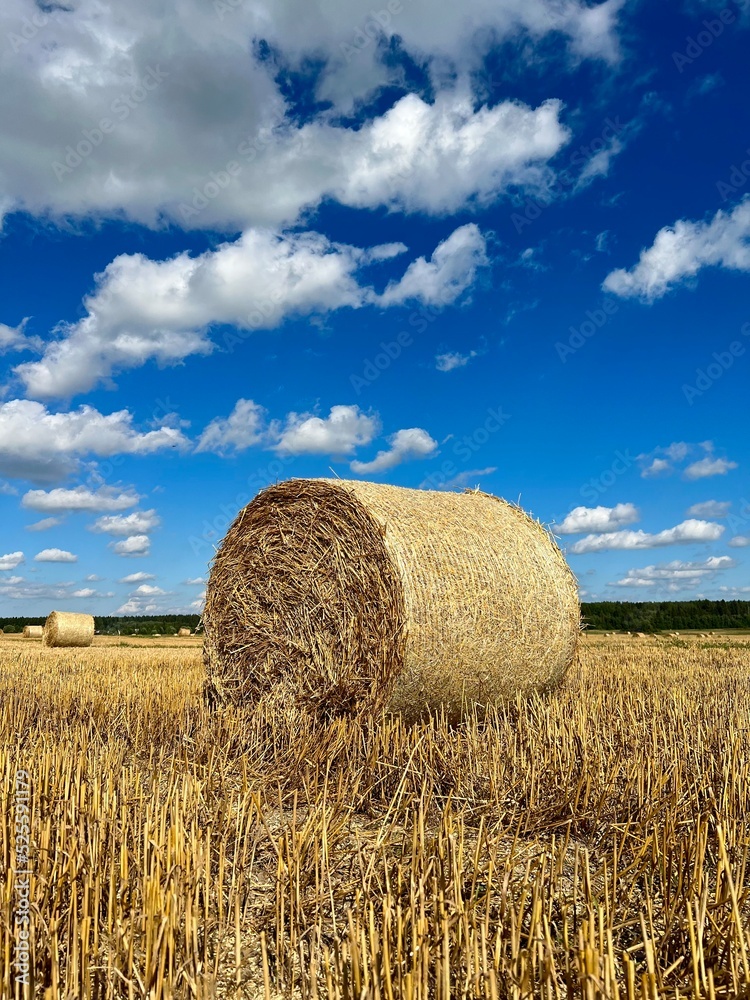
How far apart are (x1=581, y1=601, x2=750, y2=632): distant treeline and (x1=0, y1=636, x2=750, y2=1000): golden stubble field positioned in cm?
3658

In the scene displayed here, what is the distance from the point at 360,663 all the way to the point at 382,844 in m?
3.47

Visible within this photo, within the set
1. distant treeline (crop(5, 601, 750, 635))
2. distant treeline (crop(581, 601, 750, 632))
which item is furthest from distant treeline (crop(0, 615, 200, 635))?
distant treeline (crop(581, 601, 750, 632))

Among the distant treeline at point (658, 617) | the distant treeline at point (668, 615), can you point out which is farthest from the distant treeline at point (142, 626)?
the distant treeline at point (668, 615)

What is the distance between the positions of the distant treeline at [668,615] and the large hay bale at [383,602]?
3426cm

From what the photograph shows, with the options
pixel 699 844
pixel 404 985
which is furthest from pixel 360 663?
pixel 404 985

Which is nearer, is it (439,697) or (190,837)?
(190,837)

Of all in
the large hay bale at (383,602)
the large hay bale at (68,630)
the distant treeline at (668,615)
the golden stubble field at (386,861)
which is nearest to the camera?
the golden stubble field at (386,861)

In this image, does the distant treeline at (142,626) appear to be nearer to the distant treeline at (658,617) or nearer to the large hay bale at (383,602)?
the distant treeline at (658,617)

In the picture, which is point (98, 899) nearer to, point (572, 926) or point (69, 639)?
point (572, 926)

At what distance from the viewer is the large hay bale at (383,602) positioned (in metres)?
6.84

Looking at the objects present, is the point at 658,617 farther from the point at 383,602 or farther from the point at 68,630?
the point at 383,602

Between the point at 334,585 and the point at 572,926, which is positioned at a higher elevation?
the point at 334,585

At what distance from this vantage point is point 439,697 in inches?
275

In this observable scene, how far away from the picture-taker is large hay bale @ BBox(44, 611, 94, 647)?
25203 mm
